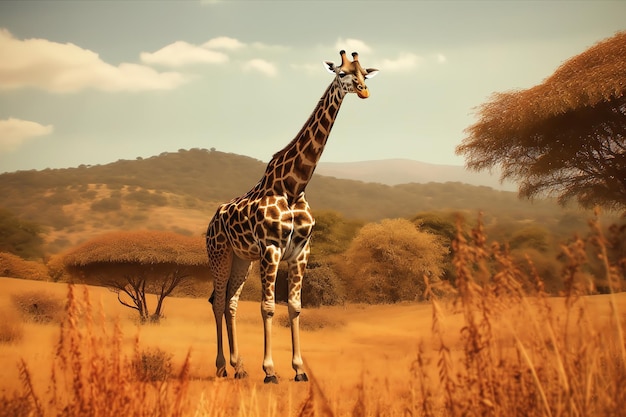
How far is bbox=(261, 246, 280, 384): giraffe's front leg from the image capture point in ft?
26.1

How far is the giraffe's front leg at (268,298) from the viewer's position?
7.94 meters

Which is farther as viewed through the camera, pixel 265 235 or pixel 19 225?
pixel 19 225

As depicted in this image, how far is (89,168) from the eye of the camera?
331ft

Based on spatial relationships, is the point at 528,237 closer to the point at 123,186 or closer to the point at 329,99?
the point at 329,99

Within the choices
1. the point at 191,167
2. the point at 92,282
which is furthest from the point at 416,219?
the point at 191,167

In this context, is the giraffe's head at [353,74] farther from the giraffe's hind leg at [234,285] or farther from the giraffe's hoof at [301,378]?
the giraffe's hoof at [301,378]

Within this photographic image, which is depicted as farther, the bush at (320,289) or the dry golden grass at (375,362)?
the bush at (320,289)

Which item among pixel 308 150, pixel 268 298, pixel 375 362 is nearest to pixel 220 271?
pixel 268 298

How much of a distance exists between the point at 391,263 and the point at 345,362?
49.2ft

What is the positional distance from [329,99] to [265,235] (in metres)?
2.15

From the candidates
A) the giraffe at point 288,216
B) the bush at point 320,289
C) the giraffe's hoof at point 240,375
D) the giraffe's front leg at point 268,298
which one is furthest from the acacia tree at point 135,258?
the giraffe's front leg at point 268,298

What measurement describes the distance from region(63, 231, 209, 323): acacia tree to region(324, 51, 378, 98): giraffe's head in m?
10.0

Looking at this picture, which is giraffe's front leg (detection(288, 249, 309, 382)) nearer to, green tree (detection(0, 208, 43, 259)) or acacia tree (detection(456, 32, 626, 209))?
acacia tree (detection(456, 32, 626, 209))

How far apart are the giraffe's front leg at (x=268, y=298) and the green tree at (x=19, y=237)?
2975cm
